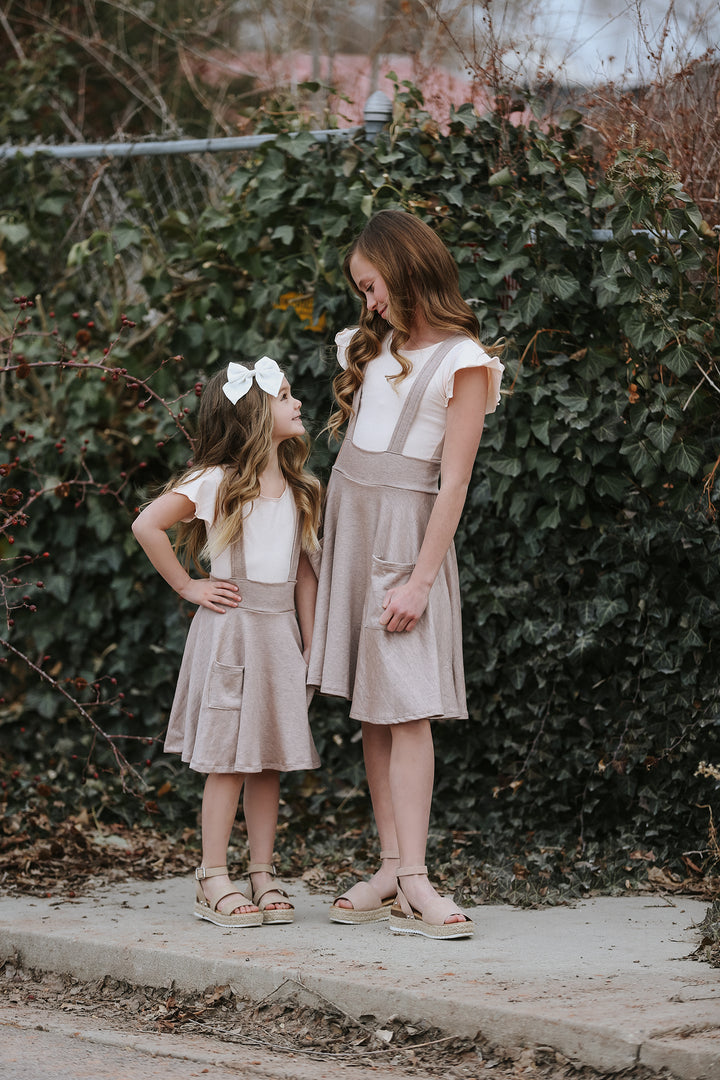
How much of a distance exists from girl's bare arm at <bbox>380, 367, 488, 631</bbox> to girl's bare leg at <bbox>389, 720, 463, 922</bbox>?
27 centimetres

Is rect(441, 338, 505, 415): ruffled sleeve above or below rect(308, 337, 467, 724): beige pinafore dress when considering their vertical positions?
above

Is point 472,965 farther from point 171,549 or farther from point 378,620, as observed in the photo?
point 171,549

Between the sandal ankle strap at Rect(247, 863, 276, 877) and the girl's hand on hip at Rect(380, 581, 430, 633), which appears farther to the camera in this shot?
the sandal ankle strap at Rect(247, 863, 276, 877)

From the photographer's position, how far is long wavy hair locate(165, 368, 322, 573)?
9.79 ft

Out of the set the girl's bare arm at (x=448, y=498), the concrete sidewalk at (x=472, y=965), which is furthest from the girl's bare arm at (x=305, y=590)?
the concrete sidewalk at (x=472, y=965)

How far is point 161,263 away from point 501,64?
1.39 metres

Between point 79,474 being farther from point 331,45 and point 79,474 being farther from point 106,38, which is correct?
point 106,38

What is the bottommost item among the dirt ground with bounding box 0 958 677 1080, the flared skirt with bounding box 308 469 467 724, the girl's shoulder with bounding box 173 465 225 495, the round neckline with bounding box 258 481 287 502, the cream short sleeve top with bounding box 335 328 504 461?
the dirt ground with bounding box 0 958 677 1080

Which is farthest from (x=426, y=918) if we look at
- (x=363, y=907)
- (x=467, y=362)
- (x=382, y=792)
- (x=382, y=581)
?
(x=467, y=362)

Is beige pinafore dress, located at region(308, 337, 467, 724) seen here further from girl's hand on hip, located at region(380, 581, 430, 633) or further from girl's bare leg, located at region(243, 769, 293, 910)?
girl's bare leg, located at region(243, 769, 293, 910)

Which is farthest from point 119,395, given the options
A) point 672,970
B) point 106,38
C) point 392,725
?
point 106,38

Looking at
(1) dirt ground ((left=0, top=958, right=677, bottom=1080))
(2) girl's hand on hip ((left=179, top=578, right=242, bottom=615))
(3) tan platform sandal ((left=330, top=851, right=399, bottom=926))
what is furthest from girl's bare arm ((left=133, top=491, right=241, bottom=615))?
(1) dirt ground ((left=0, top=958, right=677, bottom=1080))

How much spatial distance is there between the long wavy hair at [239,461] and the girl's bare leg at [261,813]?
1.96 feet

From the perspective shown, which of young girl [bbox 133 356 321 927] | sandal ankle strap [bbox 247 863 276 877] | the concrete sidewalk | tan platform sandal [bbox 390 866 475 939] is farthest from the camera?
sandal ankle strap [bbox 247 863 276 877]
